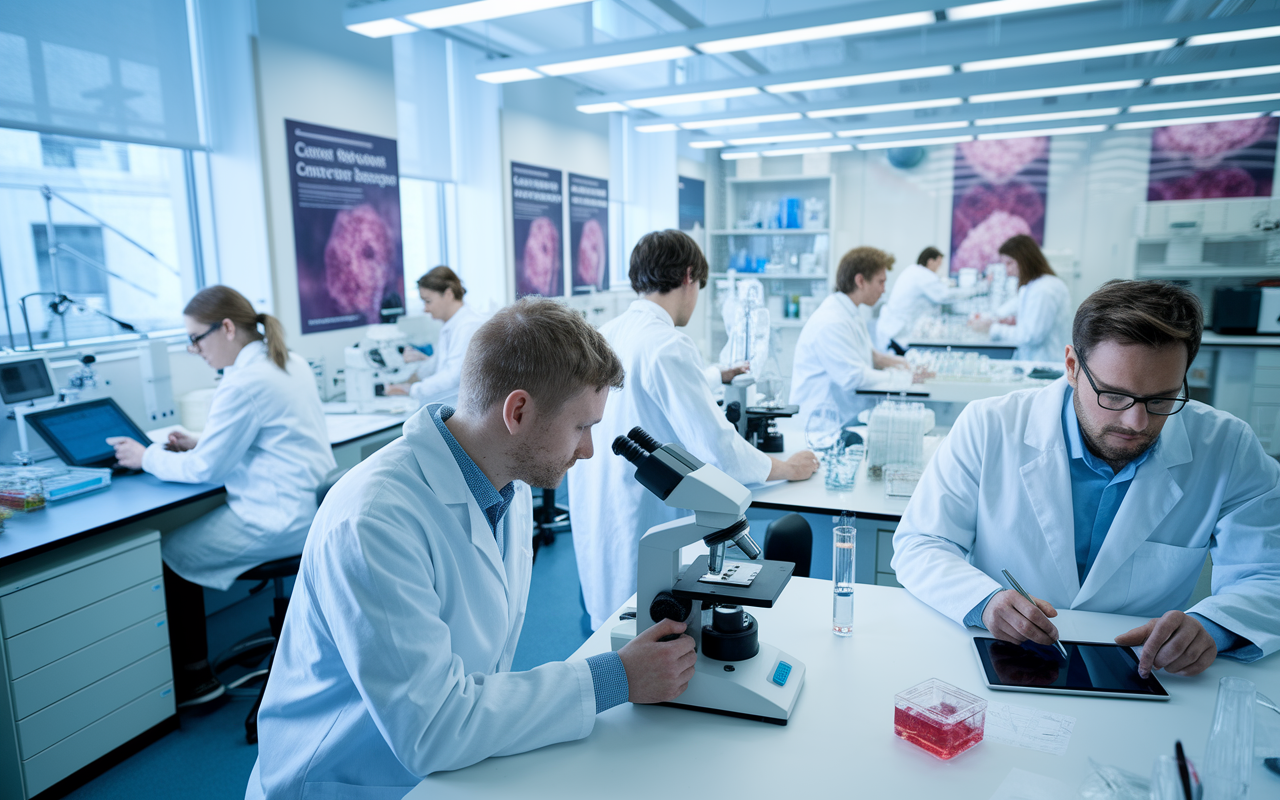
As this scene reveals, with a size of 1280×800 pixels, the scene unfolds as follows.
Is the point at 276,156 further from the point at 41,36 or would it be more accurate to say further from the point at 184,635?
the point at 184,635

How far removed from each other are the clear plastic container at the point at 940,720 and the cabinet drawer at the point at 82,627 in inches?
90.1

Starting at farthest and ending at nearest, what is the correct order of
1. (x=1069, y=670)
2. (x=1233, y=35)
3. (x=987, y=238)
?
(x=987, y=238), (x=1233, y=35), (x=1069, y=670)

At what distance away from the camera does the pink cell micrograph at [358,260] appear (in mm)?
4527

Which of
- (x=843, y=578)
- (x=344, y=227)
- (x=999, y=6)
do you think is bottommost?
(x=843, y=578)

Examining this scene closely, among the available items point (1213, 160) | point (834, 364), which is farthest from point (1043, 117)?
point (834, 364)

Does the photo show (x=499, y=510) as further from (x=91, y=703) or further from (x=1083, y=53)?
(x=1083, y=53)

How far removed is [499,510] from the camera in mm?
1353

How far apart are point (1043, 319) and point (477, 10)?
14.9 feet

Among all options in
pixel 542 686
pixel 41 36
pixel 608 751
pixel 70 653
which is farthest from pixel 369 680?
pixel 41 36

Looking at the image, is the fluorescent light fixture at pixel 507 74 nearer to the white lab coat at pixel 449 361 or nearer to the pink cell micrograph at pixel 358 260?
the pink cell micrograph at pixel 358 260

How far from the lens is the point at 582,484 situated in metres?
2.62

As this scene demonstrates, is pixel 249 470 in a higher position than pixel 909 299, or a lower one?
lower

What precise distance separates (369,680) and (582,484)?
1580 millimetres

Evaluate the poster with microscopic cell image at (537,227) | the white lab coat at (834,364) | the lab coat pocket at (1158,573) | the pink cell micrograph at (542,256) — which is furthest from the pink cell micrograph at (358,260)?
the lab coat pocket at (1158,573)
